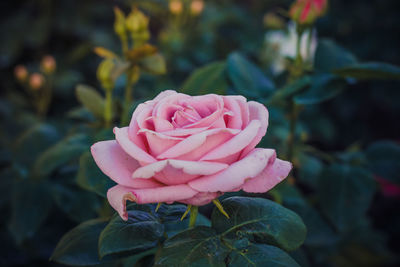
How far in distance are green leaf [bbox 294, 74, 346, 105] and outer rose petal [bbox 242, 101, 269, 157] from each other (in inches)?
11.1

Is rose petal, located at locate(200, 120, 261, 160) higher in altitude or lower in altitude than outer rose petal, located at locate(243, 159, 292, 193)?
higher

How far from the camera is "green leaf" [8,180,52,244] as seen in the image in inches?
28.4

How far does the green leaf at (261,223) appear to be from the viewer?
41cm

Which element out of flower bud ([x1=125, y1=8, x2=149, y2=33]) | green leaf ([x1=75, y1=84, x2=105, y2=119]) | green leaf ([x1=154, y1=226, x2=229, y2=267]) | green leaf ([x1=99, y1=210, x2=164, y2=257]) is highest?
flower bud ([x1=125, y1=8, x2=149, y2=33])

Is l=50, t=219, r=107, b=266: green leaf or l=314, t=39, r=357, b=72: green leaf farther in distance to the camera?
l=314, t=39, r=357, b=72: green leaf

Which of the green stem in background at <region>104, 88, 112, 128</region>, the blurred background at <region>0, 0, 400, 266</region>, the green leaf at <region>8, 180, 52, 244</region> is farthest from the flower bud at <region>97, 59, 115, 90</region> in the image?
the blurred background at <region>0, 0, 400, 266</region>

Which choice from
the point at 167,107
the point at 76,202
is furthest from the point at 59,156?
the point at 167,107

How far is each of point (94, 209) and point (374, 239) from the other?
42.9 inches

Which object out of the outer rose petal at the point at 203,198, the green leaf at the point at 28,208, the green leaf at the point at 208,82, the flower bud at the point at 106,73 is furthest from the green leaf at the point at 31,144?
the outer rose petal at the point at 203,198

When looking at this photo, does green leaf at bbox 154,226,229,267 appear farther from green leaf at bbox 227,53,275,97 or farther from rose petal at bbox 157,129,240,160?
green leaf at bbox 227,53,275,97

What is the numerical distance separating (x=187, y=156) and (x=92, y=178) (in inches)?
8.5

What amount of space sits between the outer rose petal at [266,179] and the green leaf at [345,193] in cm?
44

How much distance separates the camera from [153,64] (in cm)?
73

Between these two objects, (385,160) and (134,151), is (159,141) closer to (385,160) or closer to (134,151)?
(134,151)
